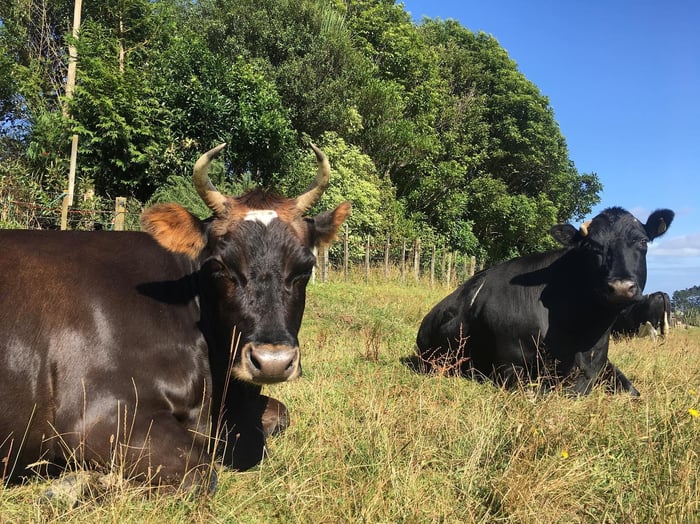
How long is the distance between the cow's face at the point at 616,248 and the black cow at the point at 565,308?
0.03 ft

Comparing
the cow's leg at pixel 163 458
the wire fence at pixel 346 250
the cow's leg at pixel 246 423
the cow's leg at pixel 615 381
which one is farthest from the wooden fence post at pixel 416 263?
the cow's leg at pixel 163 458

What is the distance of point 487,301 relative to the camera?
650cm

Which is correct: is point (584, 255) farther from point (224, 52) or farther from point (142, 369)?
point (224, 52)

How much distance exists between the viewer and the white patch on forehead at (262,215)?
11.4 ft

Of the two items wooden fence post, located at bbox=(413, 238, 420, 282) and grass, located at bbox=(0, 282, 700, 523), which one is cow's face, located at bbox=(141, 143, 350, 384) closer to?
grass, located at bbox=(0, 282, 700, 523)

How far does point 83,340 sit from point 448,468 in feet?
7.80

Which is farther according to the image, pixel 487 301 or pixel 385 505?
pixel 487 301

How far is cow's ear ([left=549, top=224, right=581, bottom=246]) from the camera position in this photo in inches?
252

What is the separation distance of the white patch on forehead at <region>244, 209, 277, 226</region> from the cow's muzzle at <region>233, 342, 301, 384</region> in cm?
87

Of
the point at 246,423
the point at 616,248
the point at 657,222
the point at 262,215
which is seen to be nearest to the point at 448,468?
the point at 246,423

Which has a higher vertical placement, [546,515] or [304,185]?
[304,185]

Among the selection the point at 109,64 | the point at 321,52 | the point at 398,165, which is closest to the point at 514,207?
the point at 398,165

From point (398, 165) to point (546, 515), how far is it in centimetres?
Answer: 2576

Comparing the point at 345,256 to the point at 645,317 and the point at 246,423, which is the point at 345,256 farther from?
the point at 246,423
